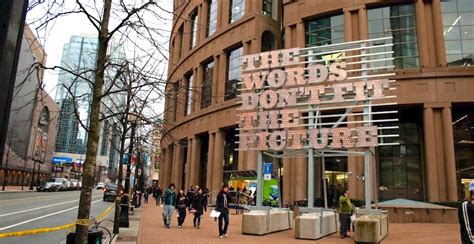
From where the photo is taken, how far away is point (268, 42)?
126 feet

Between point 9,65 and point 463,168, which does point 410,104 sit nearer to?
point 463,168

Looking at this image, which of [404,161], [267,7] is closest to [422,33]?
[404,161]

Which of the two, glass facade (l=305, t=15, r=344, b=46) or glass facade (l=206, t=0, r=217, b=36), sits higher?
glass facade (l=206, t=0, r=217, b=36)

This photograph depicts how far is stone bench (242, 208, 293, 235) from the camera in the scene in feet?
49.1

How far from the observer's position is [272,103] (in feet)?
59.4

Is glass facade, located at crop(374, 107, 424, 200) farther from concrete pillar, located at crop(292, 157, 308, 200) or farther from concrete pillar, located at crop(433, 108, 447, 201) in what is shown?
concrete pillar, located at crop(292, 157, 308, 200)

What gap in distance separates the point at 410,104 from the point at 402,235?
49.3 ft

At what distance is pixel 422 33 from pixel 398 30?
2172 millimetres

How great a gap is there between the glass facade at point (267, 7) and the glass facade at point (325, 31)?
6220 millimetres

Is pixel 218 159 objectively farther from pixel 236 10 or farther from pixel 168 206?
pixel 168 206

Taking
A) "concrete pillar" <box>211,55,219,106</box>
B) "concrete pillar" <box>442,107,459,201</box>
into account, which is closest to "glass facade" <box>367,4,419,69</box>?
"concrete pillar" <box>442,107,459,201</box>

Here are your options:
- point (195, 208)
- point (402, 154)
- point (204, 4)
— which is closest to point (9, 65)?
point (195, 208)

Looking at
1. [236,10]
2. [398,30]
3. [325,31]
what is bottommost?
[398,30]

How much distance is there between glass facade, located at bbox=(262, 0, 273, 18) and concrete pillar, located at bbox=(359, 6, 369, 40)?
10678 mm
